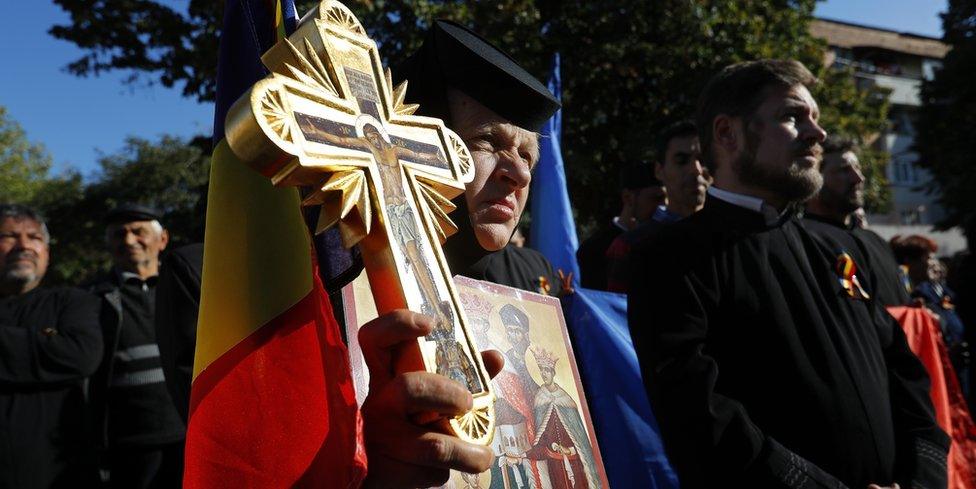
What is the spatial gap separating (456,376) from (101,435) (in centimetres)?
372

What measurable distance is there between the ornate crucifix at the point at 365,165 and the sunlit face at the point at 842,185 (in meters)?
4.21

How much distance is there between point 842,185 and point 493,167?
12.7 ft

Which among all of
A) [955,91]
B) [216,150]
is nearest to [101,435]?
[216,150]

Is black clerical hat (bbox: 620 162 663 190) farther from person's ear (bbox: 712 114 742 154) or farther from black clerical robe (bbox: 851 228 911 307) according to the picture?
person's ear (bbox: 712 114 742 154)

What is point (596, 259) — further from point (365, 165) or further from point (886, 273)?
point (365, 165)

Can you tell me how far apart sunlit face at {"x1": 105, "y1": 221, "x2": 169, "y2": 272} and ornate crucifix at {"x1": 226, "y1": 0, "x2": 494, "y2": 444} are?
4175 millimetres

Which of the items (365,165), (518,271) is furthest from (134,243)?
(365,165)

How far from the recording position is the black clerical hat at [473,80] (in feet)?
5.76

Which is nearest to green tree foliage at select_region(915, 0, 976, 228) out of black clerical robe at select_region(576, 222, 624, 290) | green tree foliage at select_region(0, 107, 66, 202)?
black clerical robe at select_region(576, 222, 624, 290)

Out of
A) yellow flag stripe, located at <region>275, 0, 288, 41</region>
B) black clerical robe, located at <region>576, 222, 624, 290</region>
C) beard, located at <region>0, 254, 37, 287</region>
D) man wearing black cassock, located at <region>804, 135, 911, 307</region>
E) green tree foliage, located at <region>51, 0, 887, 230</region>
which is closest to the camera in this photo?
yellow flag stripe, located at <region>275, 0, 288, 41</region>

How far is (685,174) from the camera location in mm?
4891

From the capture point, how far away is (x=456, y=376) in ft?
3.52

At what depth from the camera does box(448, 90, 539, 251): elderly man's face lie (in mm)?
A: 1640

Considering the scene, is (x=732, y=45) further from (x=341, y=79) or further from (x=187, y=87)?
(x=341, y=79)
